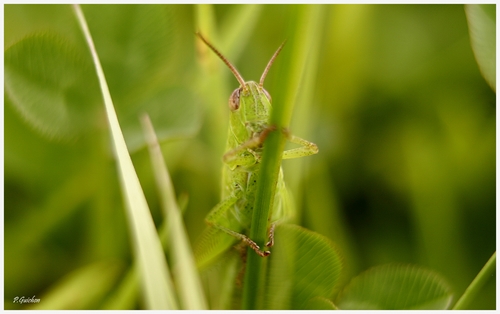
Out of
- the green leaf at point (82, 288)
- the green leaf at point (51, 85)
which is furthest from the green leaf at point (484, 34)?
the green leaf at point (82, 288)

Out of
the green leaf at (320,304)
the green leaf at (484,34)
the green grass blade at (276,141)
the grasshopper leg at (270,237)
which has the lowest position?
the green leaf at (320,304)

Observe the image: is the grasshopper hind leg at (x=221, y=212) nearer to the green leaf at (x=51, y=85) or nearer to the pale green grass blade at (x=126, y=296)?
the pale green grass blade at (x=126, y=296)

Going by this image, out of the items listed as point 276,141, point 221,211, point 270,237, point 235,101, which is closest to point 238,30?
point 235,101

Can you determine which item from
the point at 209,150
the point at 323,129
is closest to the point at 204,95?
the point at 209,150

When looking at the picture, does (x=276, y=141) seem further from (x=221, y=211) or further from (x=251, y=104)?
(x=221, y=211)

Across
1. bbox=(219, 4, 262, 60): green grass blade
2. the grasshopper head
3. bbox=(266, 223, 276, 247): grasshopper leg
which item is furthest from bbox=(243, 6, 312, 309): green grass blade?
bbox=(219, 4, 262, 60): green grass blade

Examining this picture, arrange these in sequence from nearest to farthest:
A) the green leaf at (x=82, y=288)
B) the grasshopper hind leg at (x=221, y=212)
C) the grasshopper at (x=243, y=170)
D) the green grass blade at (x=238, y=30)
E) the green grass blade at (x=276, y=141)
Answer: the green grass blade at (x=276, y=141) < the grasshopper at (x=243, y=170) < the grasshopper hind leg at (x=221, y=212) < the green leaf at (x=82, y=288) < the green grass blade at (x=238, y=30)
